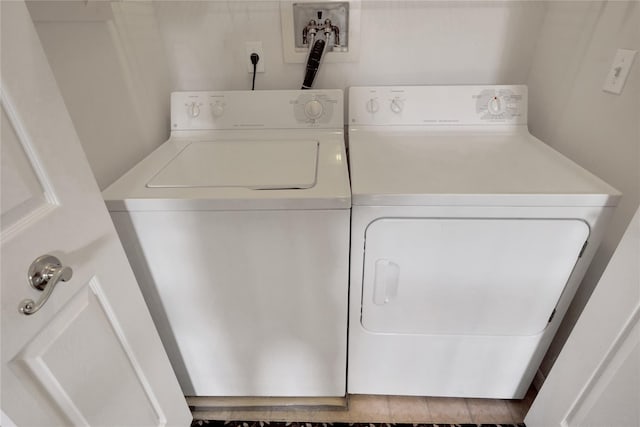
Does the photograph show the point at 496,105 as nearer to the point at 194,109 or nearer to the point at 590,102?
the point at 590,102

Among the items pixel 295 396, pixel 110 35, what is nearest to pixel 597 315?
pixel 295 396

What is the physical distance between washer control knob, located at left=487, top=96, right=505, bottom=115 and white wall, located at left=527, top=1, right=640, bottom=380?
19cm

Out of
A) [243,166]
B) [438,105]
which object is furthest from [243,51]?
[438,105]

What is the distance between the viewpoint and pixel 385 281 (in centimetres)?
112

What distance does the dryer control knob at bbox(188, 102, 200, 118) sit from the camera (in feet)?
4.81

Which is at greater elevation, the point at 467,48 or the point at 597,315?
the point at 467,48

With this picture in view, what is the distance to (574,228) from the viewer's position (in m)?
1.00

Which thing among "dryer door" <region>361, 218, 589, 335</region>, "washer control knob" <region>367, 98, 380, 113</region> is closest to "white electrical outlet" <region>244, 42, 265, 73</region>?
"washer control knob" <region>367, 98, 380, 113</region>

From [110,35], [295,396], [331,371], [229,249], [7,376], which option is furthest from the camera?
[295,396]

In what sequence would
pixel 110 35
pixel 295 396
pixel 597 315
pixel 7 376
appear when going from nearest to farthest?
pixel 7 376 → pixel 597 315 → pixel 110 35 → pixel 295 396

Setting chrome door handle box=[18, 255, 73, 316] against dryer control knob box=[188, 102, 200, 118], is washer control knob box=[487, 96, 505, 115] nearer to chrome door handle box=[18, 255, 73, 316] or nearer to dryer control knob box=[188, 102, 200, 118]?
dryer control knob box=[188, 102, 200, 118]

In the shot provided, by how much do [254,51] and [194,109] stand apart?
0.38 metres

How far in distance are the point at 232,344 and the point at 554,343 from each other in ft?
4.29

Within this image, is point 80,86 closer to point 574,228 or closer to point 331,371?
point 331,371
